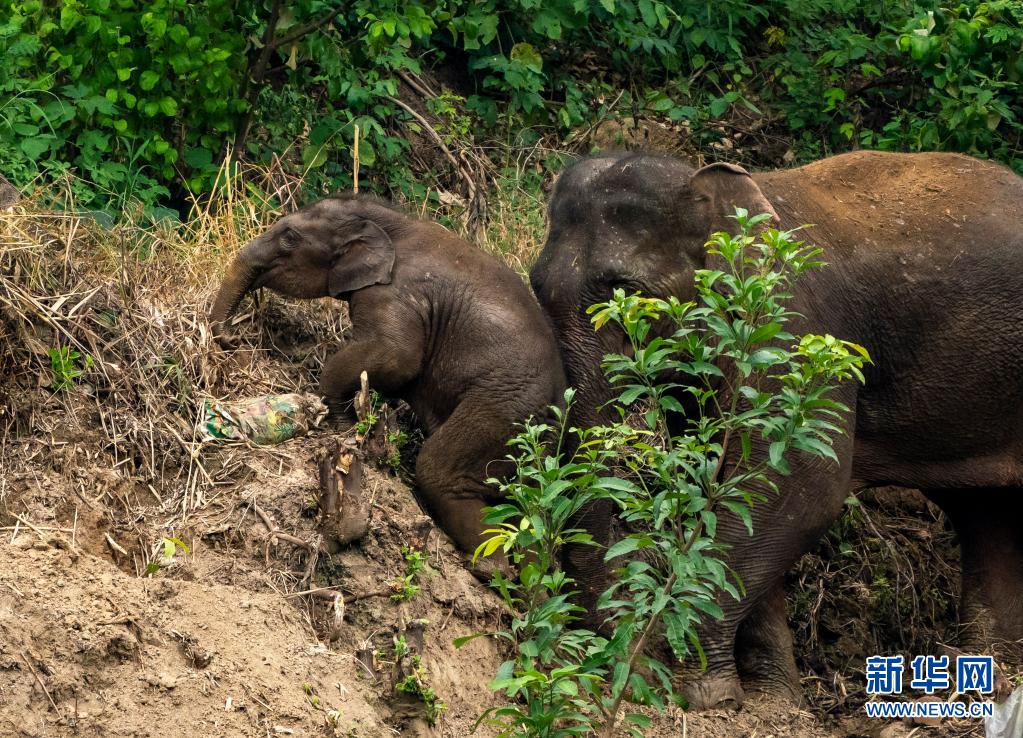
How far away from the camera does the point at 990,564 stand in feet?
27.2

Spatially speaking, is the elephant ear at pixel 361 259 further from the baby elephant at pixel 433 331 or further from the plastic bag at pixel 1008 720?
the plastic bag at pixel 1008 720

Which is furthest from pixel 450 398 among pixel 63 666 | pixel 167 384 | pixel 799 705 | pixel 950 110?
pixel 950 110

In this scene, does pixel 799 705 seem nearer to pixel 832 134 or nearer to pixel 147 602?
pixel 147 602

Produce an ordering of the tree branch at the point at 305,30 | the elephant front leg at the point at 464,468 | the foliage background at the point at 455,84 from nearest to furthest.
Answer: the elephant front leg at the point at 464,468 < the foliage background at the point at 455,84 < the tree branch at the point at 305,30

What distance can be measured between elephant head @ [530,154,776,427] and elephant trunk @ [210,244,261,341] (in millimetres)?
1456

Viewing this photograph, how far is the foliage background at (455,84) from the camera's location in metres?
9.20

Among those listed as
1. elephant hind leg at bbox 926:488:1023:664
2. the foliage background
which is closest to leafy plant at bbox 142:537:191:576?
the foliage background

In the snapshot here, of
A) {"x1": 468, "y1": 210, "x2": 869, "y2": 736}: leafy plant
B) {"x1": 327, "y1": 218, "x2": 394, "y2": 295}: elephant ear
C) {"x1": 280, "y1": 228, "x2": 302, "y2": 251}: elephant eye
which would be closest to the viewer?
{"x1": 468, "y1": 210, "x2": 869, "y2": 736}: leafy plant

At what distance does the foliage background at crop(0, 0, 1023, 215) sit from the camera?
920cm

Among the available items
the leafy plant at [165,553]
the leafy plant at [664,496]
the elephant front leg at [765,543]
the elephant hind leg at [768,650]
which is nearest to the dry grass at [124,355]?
the leafy plant at [165,553]
